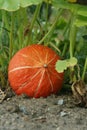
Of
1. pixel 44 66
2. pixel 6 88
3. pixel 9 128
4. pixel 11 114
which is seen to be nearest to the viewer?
pixel 9 128

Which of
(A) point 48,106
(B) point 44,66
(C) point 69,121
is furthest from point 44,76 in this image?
(C) point 69,121

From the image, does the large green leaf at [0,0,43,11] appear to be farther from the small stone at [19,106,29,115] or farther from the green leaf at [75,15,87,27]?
the small stone at [19,106,29,115]

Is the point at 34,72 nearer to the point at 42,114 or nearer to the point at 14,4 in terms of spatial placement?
Result: the point at 42,114

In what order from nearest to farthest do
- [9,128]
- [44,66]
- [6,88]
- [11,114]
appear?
[9,128], [11,114], [44,66], [6,88]

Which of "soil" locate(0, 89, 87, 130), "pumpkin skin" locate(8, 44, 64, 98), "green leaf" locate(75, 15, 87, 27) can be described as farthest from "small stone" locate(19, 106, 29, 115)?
"green leaf" locate(75, 15, 87, 27)

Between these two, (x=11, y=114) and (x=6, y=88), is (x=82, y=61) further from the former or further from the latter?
(x=11, y=114)
